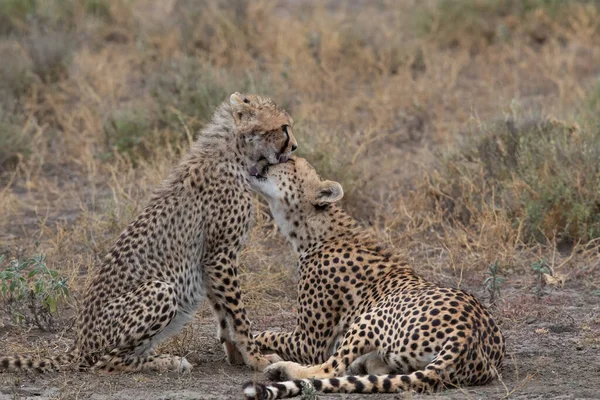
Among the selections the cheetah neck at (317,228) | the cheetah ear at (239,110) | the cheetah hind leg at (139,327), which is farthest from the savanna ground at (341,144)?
Answer: the cheetah ear at (239,110)

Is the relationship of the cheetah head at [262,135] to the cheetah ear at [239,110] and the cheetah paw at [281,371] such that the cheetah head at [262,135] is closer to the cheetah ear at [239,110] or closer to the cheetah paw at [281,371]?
the cheetah ear at [239,110]

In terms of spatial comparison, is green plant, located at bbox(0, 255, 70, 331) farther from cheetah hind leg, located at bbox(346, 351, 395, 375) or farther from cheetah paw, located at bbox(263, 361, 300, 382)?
cheetah hind leg, located at bbox(346, 351, 395, 375)

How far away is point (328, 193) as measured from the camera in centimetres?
567

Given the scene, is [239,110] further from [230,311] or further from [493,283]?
[493,283]

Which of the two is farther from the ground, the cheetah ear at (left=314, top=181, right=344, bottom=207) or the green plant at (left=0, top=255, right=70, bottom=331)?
the cheetah ear at (left=314, top=181, right=344, bottom=207)

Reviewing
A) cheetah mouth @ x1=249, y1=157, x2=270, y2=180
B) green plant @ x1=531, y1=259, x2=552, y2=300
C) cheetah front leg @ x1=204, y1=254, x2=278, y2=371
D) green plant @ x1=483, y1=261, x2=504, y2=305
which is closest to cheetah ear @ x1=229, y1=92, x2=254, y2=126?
→ cheetah mouth @ x1=249, y1=157, x2=270, y2=180

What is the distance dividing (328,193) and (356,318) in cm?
75

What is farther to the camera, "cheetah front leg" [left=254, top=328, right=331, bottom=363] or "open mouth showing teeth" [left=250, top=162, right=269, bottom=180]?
"open mouth showing teeth" [left=250, top=162, right=269, bottom=180]

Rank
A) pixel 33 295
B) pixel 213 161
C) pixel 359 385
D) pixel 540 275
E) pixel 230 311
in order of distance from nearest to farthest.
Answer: pixel 359 385
pixel 230 311
pixel 213 161
pixel 33 295
pixel 540 275

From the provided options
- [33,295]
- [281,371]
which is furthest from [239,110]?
[33,295]

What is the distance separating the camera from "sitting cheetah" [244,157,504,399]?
15.4 feet

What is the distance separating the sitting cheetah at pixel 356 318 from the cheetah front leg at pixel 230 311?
0.62ft

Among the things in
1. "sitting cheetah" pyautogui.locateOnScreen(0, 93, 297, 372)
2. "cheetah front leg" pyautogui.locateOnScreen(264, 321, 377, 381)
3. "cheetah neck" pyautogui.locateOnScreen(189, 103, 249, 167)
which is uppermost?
"cheetah neck" pyautogui.locateOnScreen(189, 103, 249, 167)

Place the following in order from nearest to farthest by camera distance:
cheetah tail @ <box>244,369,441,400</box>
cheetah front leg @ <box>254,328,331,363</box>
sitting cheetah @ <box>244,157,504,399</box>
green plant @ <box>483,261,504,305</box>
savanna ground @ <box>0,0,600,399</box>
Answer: cheetah tail @ <box>244,369,441,400</box>, sitting cheetah @ <box>244,157,504,399</box>, cheetah front leg @ <box>254,328,331,363</box>, savanna ground @ <box>0,0,600,399</box>, green plant @ <box>483,261,504,305</box>
